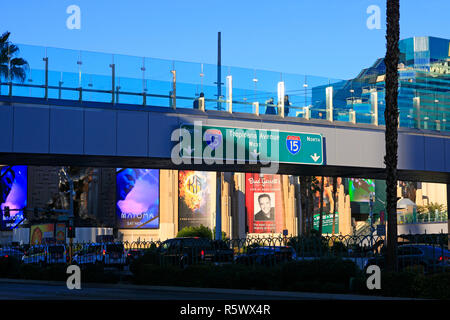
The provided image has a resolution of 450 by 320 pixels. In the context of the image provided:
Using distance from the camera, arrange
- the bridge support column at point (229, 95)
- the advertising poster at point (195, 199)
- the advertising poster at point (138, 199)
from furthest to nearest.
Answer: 1. the advertising poster at point (195, 199)
2. the advertising poster at point (138, 199)
3. the bridge support column at point (229, 95)

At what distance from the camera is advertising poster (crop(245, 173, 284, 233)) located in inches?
4766

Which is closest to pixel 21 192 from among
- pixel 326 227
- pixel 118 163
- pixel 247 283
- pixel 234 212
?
pixel 234 212

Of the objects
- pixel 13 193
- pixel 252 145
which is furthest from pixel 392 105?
pixel 13 193

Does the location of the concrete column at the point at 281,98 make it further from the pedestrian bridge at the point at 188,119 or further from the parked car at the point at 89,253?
the parked car at the point at 89,253

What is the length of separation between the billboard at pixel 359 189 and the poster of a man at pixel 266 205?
26.9 meters

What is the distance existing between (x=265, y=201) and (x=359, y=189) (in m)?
29.3

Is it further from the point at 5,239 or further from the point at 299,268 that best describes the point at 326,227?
the point at 299,268

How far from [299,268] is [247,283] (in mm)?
2087

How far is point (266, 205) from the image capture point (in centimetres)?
12231

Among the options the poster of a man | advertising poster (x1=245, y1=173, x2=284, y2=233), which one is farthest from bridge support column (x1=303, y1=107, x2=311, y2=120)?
the poster of a man

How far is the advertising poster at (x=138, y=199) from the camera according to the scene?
112 meters

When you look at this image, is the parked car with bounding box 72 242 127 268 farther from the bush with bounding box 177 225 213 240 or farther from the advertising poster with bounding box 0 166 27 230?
the advertising poster with bounding box 0 166 27 230

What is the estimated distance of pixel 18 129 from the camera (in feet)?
97.6

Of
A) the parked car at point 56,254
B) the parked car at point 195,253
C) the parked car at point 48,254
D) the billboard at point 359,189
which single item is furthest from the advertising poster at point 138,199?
the parked car at point 195,253
